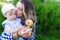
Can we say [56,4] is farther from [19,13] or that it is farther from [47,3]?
[19,13]

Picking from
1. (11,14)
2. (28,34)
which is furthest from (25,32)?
(11,14)

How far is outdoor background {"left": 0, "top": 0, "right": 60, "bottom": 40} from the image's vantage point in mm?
1361

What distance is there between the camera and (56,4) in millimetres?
1376

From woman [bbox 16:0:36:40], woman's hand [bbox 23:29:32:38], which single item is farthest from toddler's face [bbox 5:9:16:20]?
woman's hand [bbox 23:29:32:38]

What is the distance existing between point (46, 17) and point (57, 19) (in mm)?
96

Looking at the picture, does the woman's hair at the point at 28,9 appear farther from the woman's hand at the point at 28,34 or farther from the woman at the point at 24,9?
the woman's hand at the point at 28,34

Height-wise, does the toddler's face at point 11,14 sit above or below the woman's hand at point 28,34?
above

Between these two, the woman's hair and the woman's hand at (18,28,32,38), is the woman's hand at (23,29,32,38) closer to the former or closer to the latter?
the woman's hand at (18,28,32,38)

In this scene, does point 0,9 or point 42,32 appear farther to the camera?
point 42,32

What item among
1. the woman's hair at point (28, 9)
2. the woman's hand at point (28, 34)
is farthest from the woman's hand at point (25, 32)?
the woman's hair at point (28, 9)

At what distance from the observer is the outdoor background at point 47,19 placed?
1.36m

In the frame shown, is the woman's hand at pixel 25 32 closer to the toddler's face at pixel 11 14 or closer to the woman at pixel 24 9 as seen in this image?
the woman at pixel 24 9

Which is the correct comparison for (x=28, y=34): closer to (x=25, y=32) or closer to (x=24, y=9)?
(x=25, y=32)

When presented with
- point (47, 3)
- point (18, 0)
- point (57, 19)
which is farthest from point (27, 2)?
point (57, 19)
